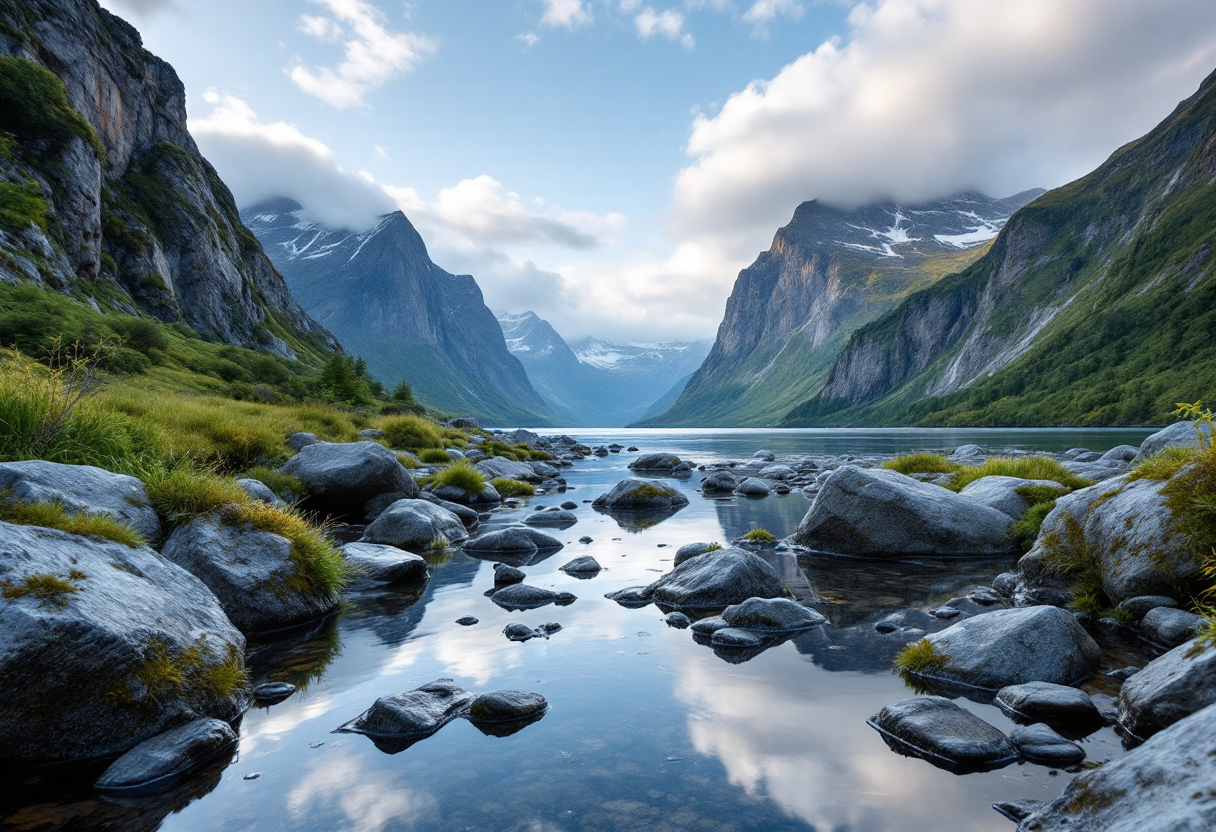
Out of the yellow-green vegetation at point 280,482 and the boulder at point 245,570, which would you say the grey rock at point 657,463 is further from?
the boulder at point 245,570

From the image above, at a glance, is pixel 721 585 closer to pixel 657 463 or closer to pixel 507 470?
pixel 507 470

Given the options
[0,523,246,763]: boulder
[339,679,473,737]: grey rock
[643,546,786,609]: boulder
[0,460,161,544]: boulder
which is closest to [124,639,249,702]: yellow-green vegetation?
[0,523,246,763]: boulder

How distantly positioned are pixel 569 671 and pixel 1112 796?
20.7 feet

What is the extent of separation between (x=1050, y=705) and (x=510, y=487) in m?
27.4

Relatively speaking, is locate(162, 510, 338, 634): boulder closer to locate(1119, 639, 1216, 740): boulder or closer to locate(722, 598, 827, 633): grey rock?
locate(722, 598, 827, 633): grey rock

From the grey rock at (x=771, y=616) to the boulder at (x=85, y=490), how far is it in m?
9.71

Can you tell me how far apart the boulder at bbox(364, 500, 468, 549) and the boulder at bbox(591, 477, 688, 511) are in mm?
10650

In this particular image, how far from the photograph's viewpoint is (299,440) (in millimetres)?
26141

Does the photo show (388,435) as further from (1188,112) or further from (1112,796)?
(1188,112)

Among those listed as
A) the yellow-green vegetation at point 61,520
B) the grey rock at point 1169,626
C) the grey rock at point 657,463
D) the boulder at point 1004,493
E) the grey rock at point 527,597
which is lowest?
the grey rock at point 657,463

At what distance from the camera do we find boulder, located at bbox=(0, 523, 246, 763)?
5.92 m

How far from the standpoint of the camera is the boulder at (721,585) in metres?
12.2

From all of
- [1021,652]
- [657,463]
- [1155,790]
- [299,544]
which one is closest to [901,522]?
[1021,652]

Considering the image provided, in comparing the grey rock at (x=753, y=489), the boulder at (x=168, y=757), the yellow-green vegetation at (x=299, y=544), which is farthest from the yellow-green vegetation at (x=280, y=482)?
the grey rock at (x=753, y=489)
